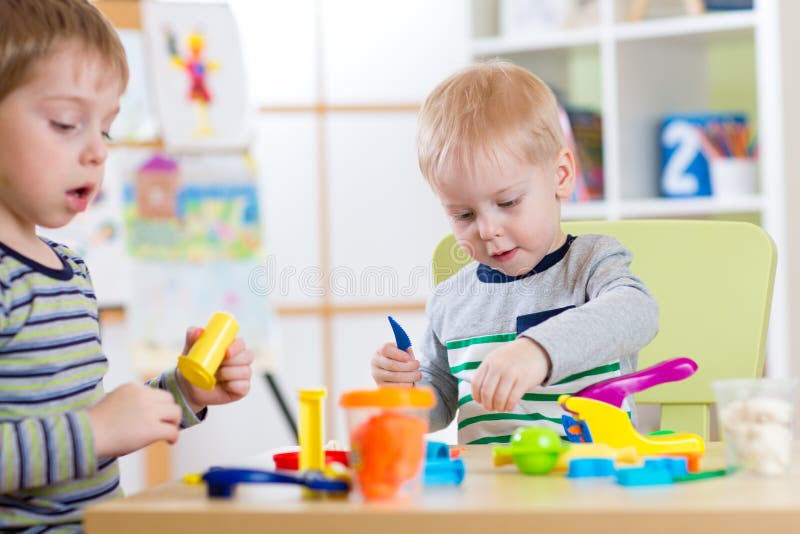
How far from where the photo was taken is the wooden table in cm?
56

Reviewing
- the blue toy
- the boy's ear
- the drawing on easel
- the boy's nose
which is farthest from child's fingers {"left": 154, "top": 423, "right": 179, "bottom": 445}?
the drawing on easel

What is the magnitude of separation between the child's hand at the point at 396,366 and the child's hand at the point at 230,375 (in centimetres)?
18

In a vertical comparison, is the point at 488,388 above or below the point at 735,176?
below

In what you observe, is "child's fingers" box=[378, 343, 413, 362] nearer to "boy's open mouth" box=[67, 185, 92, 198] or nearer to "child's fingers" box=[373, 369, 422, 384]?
"child's fingers" box=[373, 369, 422, 384]

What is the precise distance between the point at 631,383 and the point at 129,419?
1.37ft

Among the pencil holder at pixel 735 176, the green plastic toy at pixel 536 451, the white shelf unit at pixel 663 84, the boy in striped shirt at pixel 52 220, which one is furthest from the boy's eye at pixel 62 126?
the pencil holder at pixel 735 176

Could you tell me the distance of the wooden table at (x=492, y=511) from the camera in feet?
1.82

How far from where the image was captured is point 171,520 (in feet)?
1.96

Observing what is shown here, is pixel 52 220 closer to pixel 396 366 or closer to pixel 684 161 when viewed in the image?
pixel 396 366

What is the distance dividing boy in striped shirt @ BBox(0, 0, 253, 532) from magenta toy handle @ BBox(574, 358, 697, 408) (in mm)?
317

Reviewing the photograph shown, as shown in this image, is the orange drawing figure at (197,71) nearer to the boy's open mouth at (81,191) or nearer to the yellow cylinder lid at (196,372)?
the boy's open mouth at (81,191)

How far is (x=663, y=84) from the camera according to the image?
2.72 meters

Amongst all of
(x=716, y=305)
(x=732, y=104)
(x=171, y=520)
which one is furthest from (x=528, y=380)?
(x=732, y=104)

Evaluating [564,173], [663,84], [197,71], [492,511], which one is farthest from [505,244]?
[197,71]
